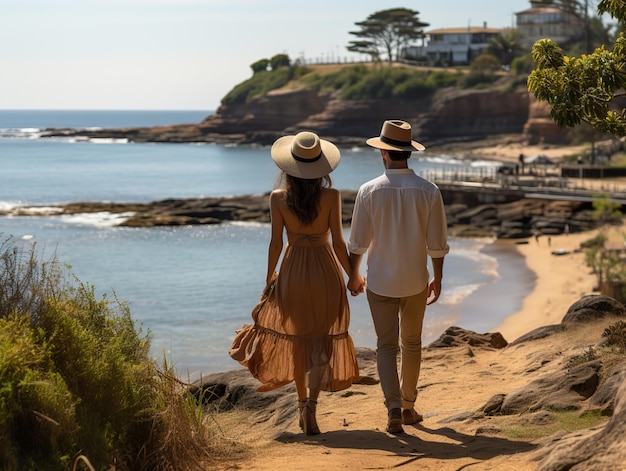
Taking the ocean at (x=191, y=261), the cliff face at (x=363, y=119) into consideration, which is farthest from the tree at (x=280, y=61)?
the ocean at (x=191, y=261)

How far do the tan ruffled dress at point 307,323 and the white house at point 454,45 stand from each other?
117 metres

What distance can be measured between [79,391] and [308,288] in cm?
165

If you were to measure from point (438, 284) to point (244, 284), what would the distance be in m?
23.9

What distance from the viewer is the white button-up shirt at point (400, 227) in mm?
5605

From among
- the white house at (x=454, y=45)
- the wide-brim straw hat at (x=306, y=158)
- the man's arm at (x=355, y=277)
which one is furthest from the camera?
the white house at (x=454, y=45)

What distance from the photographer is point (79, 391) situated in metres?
4.52

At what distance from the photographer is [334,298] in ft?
18.8

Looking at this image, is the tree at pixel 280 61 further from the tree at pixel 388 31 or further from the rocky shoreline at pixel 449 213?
the rocky shoreline at pixel 449 213

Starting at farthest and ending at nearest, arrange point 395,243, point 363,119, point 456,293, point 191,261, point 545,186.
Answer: point 363,119, point 545,186, point 191,261, point 456,293, point 395,243

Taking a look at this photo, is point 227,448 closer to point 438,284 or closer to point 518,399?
point 438,284

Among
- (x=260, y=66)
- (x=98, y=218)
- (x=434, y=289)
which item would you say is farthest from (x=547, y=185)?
(x=260, y=66)

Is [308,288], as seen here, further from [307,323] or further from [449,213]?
[449,213]

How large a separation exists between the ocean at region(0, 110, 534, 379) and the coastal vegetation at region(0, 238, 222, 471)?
612 millimetres

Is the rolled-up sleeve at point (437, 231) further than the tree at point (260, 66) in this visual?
No
